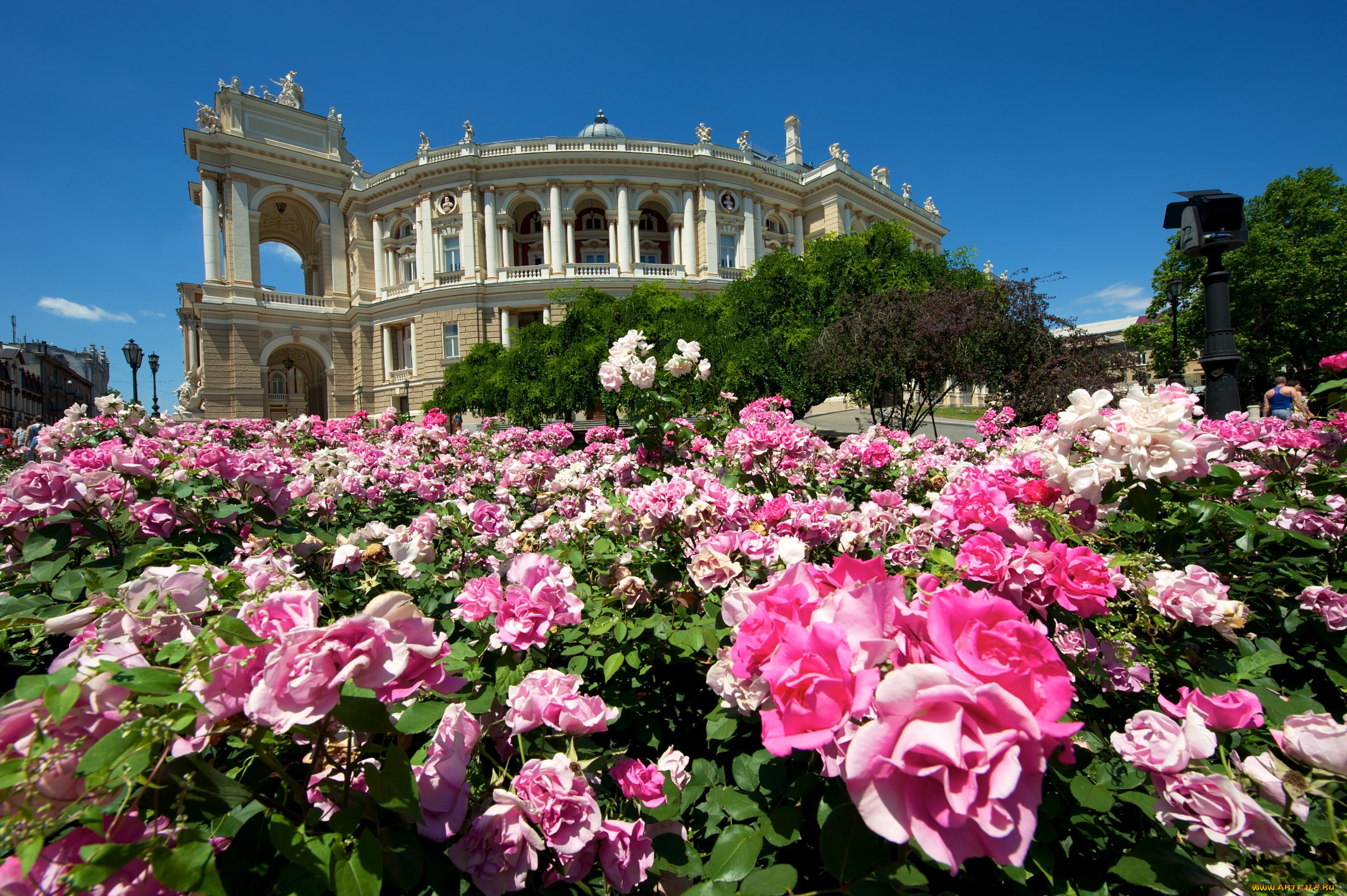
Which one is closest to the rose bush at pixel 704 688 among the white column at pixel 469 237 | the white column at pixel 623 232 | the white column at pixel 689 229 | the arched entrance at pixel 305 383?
the white column at pixel 623 232

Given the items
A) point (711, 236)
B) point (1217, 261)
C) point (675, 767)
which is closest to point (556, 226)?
point (711, 236)

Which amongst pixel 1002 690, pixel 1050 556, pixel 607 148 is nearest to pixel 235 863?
pixel 1002 690

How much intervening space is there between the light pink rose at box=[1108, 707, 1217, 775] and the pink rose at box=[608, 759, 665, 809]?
2.93ft

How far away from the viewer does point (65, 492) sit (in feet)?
6.57

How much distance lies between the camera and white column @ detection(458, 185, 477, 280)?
32.2 meters

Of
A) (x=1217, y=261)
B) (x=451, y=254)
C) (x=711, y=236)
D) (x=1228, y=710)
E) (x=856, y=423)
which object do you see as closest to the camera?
(x=1228, y=710)

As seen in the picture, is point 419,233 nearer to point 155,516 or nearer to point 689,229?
point 689,229

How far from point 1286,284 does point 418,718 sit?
3784cm

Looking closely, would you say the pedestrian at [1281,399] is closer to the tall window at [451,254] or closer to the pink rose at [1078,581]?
the pink rose at [1078,581]

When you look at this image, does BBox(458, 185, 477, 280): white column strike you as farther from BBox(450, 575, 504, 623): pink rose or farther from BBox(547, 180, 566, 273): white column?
BBox(450, 575, 504, 623): pink rose

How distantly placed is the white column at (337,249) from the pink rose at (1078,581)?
4207cm

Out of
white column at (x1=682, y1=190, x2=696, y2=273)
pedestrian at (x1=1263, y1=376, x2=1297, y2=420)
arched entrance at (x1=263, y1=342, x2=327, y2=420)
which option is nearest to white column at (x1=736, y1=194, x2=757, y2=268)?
white column at (x1=682, y1=190, x2=696, y2=273)

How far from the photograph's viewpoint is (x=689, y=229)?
33906 mm

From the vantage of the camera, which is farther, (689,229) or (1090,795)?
(689,229)
